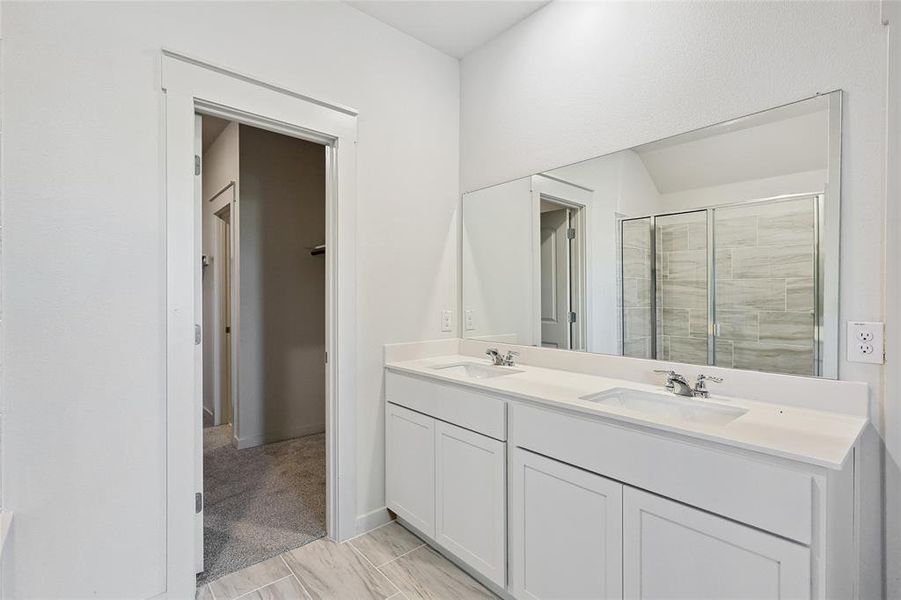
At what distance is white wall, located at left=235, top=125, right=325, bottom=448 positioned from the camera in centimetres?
356

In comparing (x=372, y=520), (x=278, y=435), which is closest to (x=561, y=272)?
(x=372, y=520)

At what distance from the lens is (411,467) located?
2174mm

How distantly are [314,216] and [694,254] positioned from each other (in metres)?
3.19

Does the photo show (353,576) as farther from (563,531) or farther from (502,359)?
(502,359)

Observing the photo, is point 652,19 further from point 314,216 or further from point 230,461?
point 230,461

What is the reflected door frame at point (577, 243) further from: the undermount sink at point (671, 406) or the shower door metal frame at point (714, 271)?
the undermount sink at point (671, 406)

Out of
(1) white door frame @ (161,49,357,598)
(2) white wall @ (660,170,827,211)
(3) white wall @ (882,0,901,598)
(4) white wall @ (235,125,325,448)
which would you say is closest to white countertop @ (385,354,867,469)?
(3) white wall @ (882,0,901,598)

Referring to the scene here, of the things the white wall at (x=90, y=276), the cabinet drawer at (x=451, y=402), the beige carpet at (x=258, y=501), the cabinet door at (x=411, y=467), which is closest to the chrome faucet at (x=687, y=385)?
the cabinet drawer at (x=451, y=402)

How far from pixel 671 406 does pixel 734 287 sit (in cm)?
50

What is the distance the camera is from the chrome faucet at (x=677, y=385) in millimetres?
1603

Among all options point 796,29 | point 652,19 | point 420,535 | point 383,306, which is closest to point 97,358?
point 383,306

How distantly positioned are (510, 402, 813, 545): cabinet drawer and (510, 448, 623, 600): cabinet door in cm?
7

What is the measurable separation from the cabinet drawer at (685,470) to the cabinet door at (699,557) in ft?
0.11

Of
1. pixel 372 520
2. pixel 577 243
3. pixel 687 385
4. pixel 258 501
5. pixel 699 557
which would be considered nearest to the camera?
pixel 699 557
